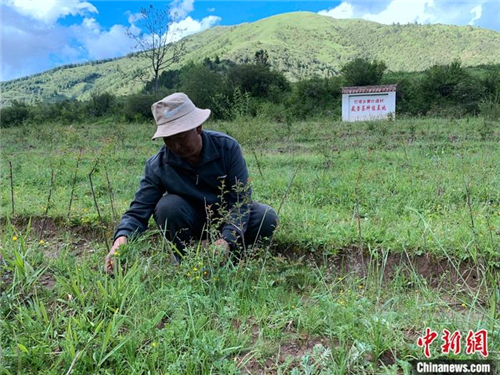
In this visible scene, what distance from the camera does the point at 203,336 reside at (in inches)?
63.7

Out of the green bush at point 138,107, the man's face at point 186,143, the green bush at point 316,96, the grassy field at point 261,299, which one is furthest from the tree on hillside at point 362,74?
the man's face at point 186,143

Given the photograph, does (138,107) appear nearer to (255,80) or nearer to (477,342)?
(255,80)

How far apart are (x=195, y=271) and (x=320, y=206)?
227cm

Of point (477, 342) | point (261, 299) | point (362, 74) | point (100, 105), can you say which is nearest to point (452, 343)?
point (477, 342)

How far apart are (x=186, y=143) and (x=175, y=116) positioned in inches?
7.4

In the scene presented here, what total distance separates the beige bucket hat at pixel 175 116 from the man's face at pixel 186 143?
60mm

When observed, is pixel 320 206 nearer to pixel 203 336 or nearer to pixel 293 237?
pixel 293 237

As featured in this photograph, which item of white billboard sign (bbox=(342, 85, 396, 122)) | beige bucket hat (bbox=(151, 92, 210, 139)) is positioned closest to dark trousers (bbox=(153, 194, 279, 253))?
beige bucket hat (bbox=(151, 92, 210, 139))

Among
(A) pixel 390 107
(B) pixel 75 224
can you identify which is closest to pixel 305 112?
(A) pixel 390 107

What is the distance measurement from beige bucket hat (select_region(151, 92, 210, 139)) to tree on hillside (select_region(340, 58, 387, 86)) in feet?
76.8

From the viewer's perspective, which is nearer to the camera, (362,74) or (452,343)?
(452,343)

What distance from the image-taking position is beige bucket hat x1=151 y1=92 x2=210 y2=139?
2213 mm

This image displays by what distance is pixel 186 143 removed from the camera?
2340 millimetres

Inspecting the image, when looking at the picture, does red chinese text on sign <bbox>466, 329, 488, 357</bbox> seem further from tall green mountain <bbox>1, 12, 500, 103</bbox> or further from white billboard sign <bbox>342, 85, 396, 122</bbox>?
tall green mountain <bbox>1, 12, 500, 103</bbox>
